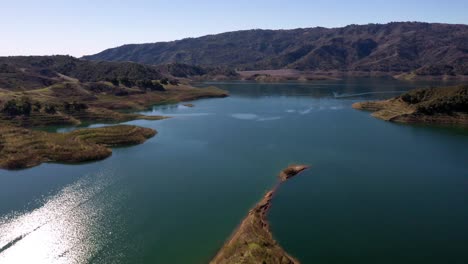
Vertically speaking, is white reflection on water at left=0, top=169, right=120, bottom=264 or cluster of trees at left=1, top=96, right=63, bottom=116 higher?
cluster of trees at left=1, top=96, right=63, bottom=116

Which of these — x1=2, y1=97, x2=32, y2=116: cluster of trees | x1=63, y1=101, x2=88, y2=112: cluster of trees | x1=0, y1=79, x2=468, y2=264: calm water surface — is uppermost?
x1=2, y1=97, x2=32, y2=116: cluster of trees

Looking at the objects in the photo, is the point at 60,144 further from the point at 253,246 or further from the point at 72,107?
the point at 253,246

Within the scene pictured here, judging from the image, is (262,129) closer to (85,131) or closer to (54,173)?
(85,131)

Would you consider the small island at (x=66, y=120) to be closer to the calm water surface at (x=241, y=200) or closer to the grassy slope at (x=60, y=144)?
the grassy slope at (x=60, y=144)

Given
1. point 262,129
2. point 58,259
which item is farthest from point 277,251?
point 262,129

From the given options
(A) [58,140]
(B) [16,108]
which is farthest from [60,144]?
(B) [16,108]

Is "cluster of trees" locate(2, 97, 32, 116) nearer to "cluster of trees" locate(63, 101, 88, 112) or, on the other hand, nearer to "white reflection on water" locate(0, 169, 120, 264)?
"cluster of trees" locate(63, 101, 88, 112)

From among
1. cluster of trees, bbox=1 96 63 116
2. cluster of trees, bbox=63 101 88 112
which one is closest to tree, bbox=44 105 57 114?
cluster of trees, bbox=1 96 63 116
